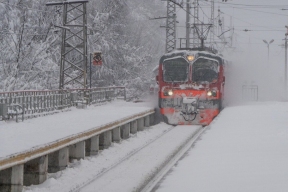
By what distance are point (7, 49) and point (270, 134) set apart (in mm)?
19576

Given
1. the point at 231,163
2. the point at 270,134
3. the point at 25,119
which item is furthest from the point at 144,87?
the point at 231,163

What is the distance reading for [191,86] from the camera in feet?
79.6

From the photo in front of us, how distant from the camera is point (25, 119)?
19.6 metres

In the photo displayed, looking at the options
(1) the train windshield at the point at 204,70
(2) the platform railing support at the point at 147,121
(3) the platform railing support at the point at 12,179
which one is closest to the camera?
(3) the platform railing support at the point at 12,179

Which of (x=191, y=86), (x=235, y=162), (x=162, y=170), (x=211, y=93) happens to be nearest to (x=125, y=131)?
(x=191, y=86)

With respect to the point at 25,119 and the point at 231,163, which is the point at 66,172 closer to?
the point at 231,163

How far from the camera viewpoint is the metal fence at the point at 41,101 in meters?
18.4

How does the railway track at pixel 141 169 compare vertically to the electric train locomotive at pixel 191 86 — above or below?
below

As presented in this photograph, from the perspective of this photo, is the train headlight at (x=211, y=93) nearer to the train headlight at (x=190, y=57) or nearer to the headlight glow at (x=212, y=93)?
the headlight glow at (x=212, y=93)

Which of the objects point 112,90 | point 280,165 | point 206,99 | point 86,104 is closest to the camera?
point 280,165

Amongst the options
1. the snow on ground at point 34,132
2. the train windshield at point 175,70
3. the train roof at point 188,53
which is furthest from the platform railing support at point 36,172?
the train roof at point 188,53

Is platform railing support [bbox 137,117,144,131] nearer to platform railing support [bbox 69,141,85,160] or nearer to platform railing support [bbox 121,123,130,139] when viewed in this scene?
platform railing support [bbox 121,123,130,139]

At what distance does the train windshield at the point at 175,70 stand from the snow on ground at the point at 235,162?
6960 millimetres

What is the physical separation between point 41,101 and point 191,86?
19.9ft
